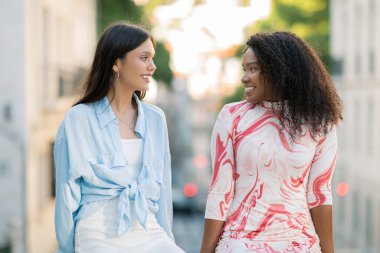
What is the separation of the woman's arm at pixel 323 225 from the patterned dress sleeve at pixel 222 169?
355 mm

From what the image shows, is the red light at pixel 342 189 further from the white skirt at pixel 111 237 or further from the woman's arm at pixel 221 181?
the white skirt at pixel 111 237

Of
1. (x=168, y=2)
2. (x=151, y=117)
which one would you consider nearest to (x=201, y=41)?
(x=168, y=2)

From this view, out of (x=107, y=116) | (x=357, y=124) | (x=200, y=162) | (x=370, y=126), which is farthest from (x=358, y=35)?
(x=200, y=162)

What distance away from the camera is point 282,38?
3666 millimetres

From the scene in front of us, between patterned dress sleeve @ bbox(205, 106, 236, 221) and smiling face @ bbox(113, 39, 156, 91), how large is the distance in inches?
15.0

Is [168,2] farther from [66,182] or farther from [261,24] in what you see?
[66,182]

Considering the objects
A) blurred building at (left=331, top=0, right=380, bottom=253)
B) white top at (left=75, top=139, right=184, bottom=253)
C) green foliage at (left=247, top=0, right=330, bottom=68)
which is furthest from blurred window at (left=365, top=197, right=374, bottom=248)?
white top at (left=75, top=139, right=184, bottom=253)

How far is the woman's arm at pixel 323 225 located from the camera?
3.78 m

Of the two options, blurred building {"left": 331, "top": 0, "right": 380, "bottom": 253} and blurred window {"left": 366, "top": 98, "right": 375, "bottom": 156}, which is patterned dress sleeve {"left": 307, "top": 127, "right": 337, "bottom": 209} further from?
blurred window {"left": 366, "top": 98, "right": 375, "bottom": 156}

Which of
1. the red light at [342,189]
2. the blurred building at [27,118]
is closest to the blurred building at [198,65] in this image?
the blurred building at [27,118]

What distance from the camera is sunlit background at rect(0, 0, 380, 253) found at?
1773 cm

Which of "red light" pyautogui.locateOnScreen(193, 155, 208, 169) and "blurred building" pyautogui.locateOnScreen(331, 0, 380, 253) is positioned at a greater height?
"blurred building" pyautogui.locateOnScreen(331, 0, 380, 253)

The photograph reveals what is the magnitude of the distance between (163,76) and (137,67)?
34405 mm

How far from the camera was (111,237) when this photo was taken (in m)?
3.65
